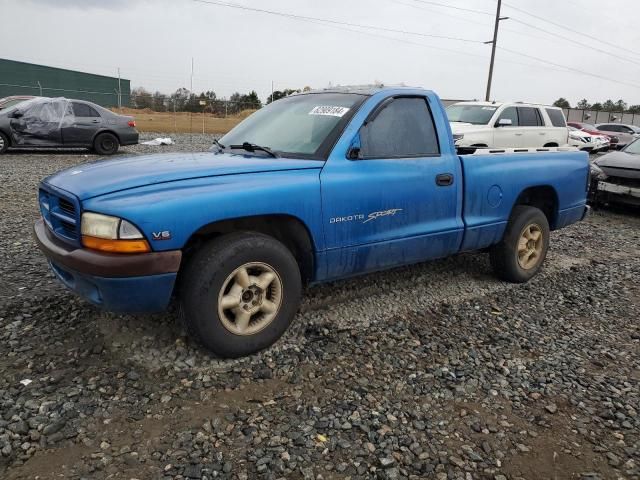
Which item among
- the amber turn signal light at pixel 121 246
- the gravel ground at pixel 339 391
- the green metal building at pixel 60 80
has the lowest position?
the gravel ground at pixel 339 391

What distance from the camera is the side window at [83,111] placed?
44.4 feet

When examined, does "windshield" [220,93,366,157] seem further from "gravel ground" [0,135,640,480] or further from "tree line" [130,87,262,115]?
"tree line" [130,87,262,115]

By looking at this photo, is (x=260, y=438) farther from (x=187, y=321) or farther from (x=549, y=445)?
(x=549, y=445)

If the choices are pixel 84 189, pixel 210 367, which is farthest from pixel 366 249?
pixel 84 189

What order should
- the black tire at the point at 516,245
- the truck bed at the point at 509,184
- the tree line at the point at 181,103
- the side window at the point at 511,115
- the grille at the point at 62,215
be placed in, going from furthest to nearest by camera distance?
the tree line at the point at 181,103
the side window at the point at 511,115
the black tire at the point at 516,245
the truck bed at the point at 509,184
the grille at the point at 62,215

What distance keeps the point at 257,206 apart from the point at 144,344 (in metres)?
1.20

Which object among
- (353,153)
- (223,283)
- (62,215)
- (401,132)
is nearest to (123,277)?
(223,283)

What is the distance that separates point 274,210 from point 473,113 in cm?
998

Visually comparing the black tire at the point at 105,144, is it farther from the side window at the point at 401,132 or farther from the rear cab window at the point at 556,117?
the side window at the point at 401,132

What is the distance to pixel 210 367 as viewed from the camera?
3180 millimetres

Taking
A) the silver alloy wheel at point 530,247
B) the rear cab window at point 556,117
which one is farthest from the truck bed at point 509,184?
the rear cab window at point 556,117

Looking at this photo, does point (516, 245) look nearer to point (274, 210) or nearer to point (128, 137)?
point (274, 210)

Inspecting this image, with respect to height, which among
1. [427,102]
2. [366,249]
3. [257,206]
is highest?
[427,102]

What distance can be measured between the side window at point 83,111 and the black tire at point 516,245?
1222cm
